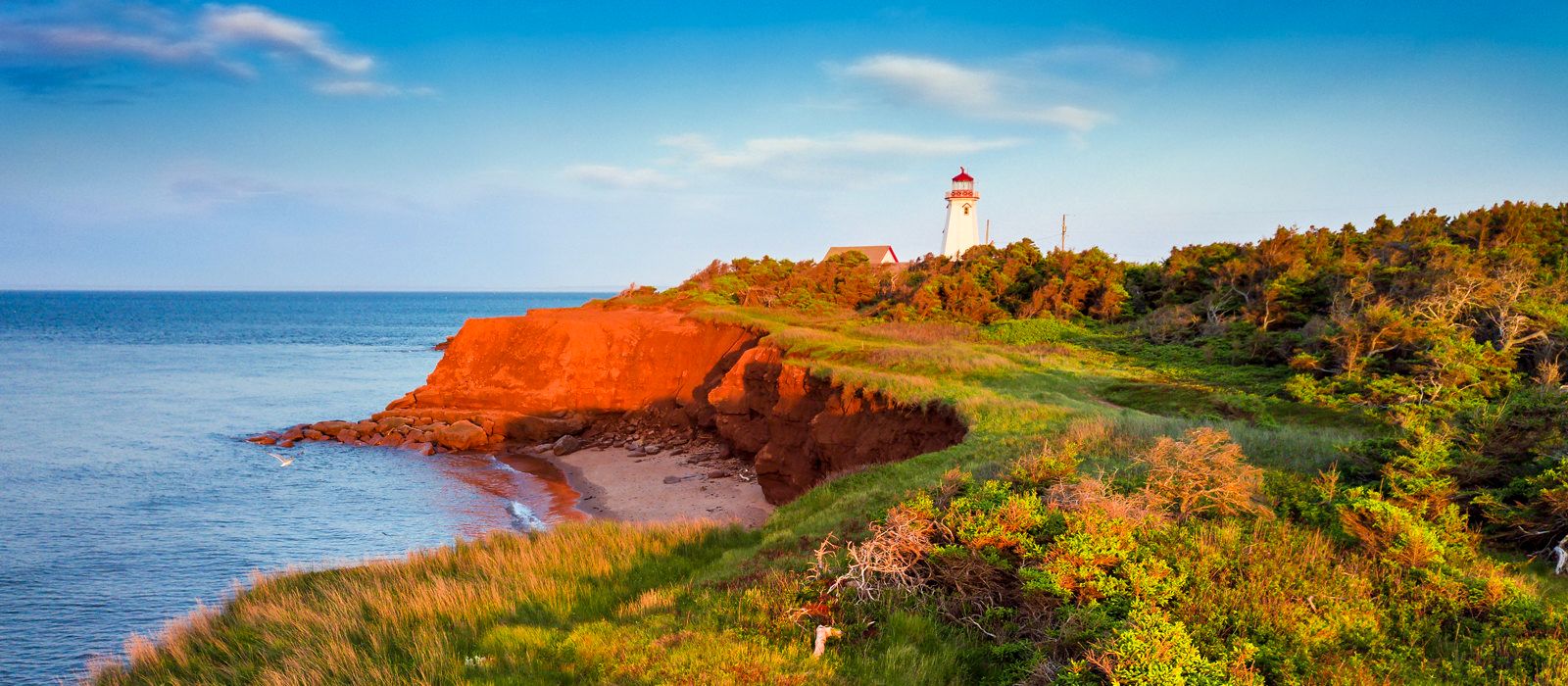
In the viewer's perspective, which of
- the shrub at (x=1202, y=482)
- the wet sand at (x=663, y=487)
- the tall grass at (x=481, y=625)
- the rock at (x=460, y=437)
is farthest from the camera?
the rock at (x=460, y=437)

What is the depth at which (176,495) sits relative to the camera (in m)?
24.4

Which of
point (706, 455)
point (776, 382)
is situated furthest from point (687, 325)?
point (776, 382)

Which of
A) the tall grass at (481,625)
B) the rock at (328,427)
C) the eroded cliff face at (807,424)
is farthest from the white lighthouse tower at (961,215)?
the tall grass at (481,625)

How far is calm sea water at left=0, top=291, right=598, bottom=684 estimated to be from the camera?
15.5m

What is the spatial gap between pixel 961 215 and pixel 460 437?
45858mm

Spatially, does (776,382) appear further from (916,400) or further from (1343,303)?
(1343,303)

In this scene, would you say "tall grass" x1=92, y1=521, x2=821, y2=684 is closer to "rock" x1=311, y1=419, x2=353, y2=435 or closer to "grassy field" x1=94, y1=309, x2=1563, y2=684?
"grassy field" x1=94, y1=309, x2=1563, y2=684

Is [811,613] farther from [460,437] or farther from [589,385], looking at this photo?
[589,385]

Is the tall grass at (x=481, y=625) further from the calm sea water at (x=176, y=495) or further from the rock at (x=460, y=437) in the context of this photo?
the rock at (x=460, y=437)

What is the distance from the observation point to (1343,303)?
23.0 m

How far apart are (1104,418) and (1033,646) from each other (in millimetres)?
8759

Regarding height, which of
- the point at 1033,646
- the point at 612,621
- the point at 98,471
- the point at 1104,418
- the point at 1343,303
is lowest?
the point at 98,471

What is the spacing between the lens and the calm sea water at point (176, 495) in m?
A: 15.5

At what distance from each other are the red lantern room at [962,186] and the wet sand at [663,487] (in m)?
41.8
